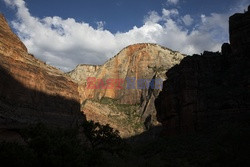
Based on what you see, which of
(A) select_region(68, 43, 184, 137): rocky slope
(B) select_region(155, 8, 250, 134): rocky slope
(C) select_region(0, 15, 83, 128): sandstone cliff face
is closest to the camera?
(B) select_region(155, 8, 250, 134): rocky slope

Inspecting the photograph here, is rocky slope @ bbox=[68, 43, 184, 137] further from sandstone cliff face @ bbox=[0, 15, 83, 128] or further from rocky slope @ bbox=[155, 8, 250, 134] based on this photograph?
rocky slope @ bbox=[155, 8, 250, 134]

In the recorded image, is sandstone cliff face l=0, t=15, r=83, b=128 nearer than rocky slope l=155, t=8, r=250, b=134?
No

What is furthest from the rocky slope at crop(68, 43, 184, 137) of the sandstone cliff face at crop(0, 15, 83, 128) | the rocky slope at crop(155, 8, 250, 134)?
the rocky slope at crop(155, 8, 250, 134)

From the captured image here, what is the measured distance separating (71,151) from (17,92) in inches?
2676

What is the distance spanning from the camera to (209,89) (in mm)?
64438

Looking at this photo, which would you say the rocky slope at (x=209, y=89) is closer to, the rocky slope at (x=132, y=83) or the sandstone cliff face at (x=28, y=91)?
the sandstone cliff face at (x=28, y=91)

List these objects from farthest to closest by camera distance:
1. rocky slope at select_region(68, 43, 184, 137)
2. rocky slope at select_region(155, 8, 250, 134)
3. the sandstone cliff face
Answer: rocky slope at select_region(68, 43, 184, 137) < the sandstone cliff face < rocky slope at select_region(155, 8, 250, 134)

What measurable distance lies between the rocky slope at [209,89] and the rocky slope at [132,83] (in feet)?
235

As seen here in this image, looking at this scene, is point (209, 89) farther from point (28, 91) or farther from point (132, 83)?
point (132, 83)

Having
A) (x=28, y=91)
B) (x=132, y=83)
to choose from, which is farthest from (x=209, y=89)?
(x=132, y=83)

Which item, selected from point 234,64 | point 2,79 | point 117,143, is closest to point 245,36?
point 234,64

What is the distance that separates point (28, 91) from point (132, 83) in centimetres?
9126

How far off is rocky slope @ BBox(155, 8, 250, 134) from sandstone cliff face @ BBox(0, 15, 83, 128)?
3700cm

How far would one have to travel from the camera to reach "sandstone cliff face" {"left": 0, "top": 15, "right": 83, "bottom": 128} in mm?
79838
